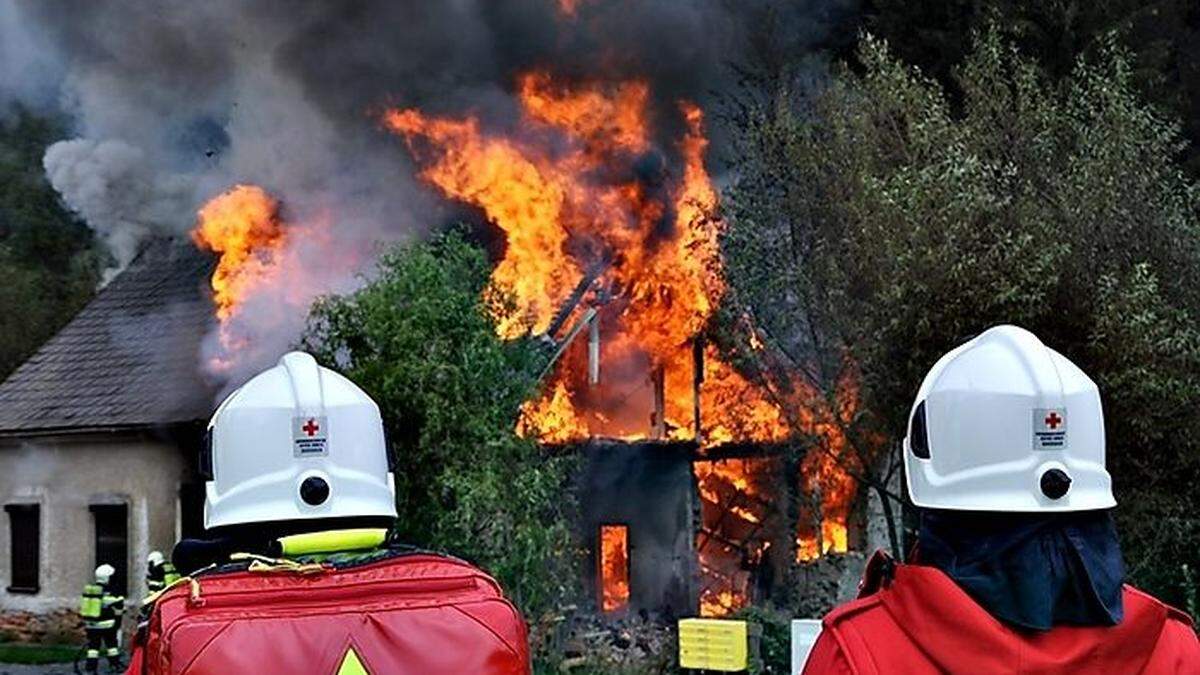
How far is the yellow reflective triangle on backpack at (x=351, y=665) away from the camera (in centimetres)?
219

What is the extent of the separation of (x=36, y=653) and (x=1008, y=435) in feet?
56.6

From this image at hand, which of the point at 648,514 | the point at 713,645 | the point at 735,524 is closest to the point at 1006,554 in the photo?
the point at 713,645

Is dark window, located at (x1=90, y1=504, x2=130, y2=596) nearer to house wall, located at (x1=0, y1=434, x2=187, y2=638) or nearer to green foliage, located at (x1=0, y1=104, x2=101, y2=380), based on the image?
house wall, located at (x1=0, y1=434, x2=187, y2=638)

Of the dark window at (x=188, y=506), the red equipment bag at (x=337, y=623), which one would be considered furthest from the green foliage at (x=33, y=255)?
the red equipment bag at (x=337, y=623)

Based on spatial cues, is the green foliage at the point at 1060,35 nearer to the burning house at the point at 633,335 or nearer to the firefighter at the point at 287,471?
the burning house at the point at 633,335

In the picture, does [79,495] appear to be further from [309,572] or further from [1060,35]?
[309,572]

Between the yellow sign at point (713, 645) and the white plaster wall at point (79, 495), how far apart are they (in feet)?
29.2

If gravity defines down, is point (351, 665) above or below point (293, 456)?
below

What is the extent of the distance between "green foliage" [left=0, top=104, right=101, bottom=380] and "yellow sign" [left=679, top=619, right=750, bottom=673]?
16782 mm

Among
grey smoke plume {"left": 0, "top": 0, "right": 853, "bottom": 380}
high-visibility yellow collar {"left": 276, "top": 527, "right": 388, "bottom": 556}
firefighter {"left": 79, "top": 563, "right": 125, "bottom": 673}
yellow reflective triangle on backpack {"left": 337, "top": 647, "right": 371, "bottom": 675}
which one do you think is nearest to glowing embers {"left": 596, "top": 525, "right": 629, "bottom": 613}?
grey smoke plume {"left": 0, "top": 0, "right": 853, "bottom": 380}

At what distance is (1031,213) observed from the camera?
10953 millimetres

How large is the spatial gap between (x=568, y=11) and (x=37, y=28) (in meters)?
6.35

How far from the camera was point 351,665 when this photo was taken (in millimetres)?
2193

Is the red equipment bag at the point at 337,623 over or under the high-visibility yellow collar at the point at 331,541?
under
